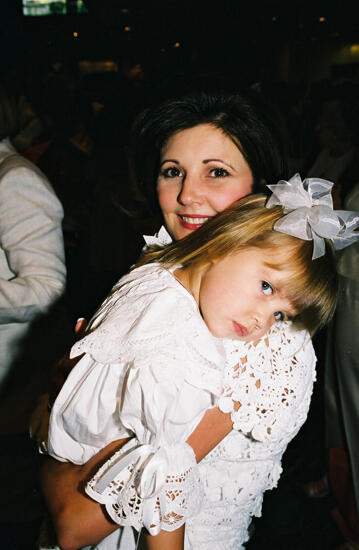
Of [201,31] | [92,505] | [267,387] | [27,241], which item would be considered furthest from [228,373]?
[201,31]

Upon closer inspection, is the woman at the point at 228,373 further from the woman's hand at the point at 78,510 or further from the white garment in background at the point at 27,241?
the white garment in background at the point at 27,241

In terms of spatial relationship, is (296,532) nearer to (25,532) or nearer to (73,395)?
(25,532)

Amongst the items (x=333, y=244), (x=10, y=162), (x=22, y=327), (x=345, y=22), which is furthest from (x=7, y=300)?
(x=345, y=22)

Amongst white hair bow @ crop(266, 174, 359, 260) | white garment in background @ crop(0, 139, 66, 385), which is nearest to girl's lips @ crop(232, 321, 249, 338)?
white hair bow @ crop(266, 174, 359, 260)

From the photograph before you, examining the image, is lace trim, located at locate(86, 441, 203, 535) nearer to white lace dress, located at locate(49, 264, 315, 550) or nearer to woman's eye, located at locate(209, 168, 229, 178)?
white lace dress, located at locate(49, 264, 315, 550)

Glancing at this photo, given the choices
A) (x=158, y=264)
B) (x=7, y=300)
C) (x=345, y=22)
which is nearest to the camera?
(x=158, y=264)

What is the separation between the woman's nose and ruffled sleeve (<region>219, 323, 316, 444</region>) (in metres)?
0.52

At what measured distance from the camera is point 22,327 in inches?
82.2

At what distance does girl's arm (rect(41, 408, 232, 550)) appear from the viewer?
3.55ft

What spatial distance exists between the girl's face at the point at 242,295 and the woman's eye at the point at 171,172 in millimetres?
418

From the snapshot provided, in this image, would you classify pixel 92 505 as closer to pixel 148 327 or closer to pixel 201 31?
pixel 148 327

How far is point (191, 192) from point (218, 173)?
0.12 m

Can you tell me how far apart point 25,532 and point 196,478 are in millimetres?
1931

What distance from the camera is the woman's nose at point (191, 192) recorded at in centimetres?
145
